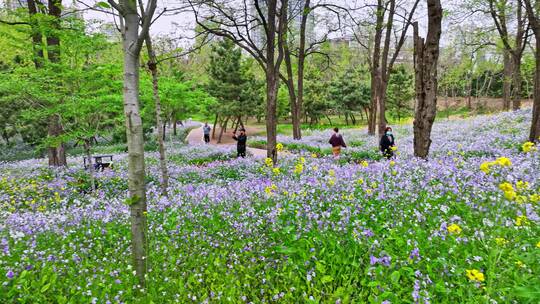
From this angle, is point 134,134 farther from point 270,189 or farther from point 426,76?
point 426,76

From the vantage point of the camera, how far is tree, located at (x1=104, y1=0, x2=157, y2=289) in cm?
371

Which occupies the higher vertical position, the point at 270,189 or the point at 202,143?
the point at 270,189

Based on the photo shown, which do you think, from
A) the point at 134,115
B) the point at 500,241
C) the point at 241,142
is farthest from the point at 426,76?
the point at 241,142

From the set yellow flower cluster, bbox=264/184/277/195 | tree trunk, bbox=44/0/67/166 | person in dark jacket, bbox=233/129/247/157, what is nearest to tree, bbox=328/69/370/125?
person in dark jacket, bbox=233/129/247/157

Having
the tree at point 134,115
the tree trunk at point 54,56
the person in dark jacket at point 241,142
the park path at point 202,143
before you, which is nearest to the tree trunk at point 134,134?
the tree at point 134,115

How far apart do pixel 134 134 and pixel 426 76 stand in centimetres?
836

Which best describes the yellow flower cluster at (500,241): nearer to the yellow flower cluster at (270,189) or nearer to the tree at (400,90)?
the yellow flower cluster at (270,189)

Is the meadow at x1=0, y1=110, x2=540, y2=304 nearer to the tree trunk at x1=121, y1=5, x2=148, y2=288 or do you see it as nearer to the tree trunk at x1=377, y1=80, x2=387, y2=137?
the tree trunk at x1=121, y1=5, x2=148, y2=288

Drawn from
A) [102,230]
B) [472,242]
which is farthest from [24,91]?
[472,242]

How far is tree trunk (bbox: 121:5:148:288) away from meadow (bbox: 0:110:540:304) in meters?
0.24

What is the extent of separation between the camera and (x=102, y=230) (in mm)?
5434

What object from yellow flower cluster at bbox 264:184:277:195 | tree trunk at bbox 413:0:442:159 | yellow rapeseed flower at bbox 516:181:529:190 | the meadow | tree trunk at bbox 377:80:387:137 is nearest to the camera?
the meadow

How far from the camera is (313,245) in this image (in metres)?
4.38

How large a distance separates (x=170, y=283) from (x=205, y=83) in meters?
32.6
